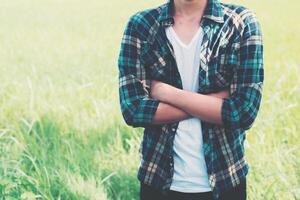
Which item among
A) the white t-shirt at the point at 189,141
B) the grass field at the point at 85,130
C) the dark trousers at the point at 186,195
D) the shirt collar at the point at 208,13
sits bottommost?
the grass field at the point at 85,130

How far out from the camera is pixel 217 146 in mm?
1787

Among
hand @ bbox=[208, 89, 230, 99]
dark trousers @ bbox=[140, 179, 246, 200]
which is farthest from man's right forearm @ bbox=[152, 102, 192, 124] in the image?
dark trousers @ bbox=[140, 179, 246, 200]

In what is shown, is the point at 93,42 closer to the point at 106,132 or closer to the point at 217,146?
the point at 106,132

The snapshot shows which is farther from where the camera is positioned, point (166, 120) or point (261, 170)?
point (261, 170)

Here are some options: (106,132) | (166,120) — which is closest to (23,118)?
(106,132)

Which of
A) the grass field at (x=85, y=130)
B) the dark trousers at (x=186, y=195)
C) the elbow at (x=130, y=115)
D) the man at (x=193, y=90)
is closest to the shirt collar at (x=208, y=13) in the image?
the man at (x=193, y=90)

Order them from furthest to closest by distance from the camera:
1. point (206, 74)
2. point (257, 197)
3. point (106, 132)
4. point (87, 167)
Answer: point (106, 132), point (87, 167), point (257, 197), point (206, 74)

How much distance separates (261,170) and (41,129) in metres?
1.25

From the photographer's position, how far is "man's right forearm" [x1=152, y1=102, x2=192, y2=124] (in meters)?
1.78

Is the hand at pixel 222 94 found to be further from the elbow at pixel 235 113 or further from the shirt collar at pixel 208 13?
the shirt collar at pixel 208 13

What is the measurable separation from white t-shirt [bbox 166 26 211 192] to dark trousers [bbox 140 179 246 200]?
0.02m

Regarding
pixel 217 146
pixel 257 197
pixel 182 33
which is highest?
pixel 182 33

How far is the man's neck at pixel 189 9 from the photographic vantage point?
1763mm

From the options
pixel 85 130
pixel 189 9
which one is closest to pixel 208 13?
pixel 189 9
